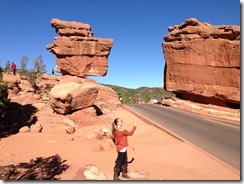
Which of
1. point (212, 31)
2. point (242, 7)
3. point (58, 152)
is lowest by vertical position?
point (58, 152)

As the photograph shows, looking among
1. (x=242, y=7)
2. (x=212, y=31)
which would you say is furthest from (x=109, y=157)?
(x=212, y=31)

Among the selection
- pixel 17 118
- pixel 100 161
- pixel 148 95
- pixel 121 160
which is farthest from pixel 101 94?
pixel 121 160

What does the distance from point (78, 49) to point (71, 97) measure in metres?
12.5

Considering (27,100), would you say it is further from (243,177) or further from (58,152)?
(243,177)

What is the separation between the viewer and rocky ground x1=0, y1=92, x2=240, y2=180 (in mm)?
3984

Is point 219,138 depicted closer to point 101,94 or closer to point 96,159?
point 96,159

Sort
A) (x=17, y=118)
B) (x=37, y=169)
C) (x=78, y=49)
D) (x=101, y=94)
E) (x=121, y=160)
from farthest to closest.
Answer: (x=78, y=49) < (x=101, y=94) < (x=17, y=118) < (x=37, y=169) < (x=121, y=160)

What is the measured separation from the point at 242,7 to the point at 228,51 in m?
1.31

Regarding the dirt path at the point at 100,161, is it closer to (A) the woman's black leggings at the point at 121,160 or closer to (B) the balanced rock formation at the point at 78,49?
(A) the woman's black leggings at the point at 121,160

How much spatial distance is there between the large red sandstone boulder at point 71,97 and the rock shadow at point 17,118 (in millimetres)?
1363

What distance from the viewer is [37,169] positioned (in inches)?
244

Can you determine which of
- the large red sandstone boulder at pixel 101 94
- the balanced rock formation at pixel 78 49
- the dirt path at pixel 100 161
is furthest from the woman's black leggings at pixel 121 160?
the balanced rock formation at pixel 78 49

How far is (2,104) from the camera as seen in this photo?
1170 centimetres

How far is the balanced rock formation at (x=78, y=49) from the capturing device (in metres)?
24.9
